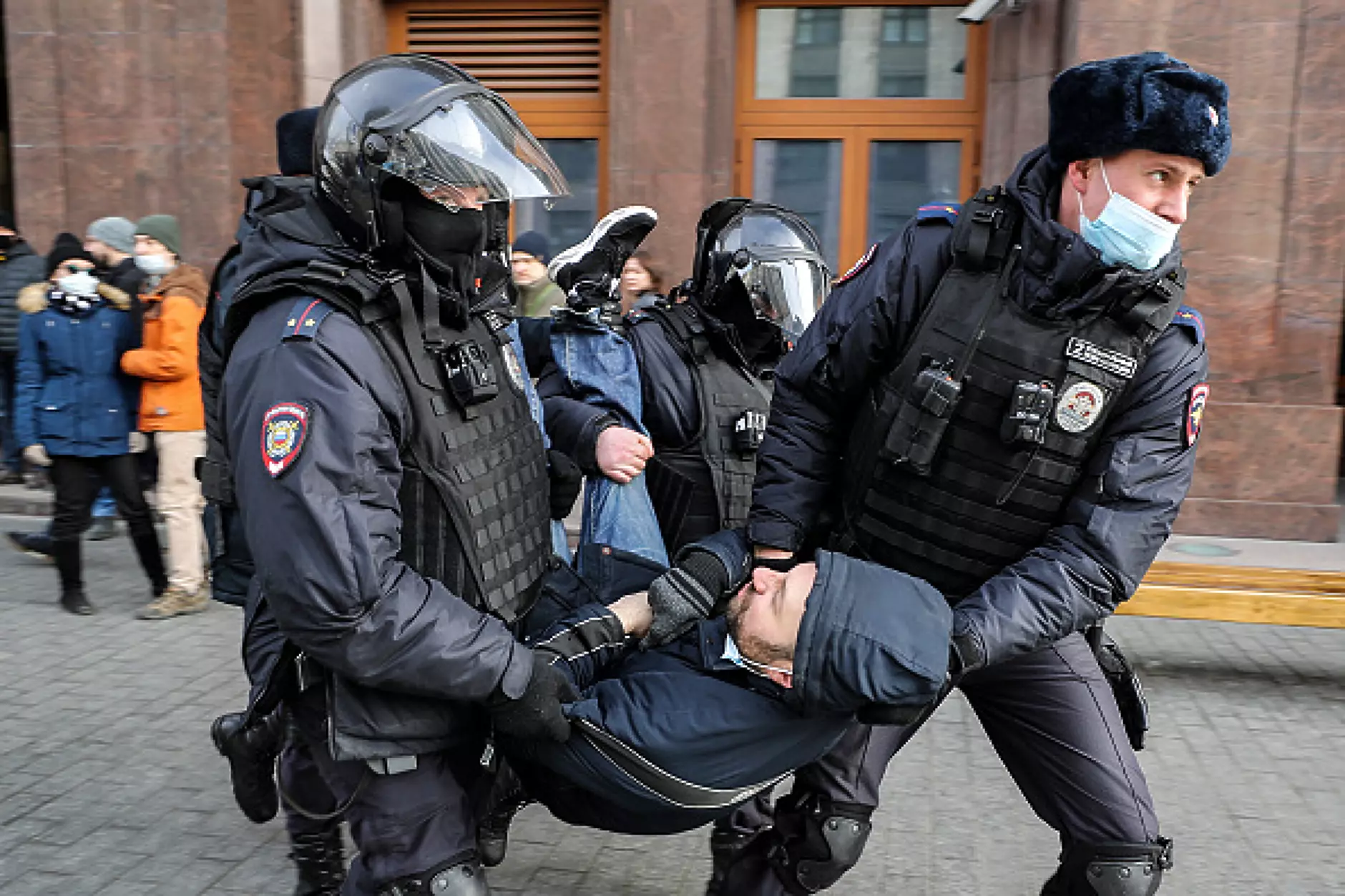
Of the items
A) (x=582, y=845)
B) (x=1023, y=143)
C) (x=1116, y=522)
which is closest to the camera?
(x=1116, y=522)

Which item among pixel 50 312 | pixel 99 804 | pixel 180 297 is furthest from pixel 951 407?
pixel 50 312

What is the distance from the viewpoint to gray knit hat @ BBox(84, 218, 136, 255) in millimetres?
6473

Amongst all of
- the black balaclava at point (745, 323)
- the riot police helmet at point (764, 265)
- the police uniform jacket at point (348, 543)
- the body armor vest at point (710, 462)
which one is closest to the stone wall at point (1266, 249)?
the riot police helmet at point (764, 265)

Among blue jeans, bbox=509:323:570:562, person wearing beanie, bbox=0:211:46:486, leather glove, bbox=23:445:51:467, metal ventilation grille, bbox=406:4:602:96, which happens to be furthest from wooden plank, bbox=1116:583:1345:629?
person wearing beanie, bbox=0:211:46:486

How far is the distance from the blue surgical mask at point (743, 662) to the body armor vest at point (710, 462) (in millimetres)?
1059

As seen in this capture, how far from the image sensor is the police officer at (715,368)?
3.44 metres

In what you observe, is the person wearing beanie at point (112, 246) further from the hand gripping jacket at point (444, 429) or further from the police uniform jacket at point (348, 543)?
the police uniform jacket at point (348, 543)

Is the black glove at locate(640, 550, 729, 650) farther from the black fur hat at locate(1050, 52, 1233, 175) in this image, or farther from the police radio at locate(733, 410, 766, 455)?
the black fur hat at locate(1050, 52, 1233, 175)

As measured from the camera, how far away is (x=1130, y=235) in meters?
2.44

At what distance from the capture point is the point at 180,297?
20.0 feet

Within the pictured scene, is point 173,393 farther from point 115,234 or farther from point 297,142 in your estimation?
point 297,142

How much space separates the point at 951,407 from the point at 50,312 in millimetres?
5115

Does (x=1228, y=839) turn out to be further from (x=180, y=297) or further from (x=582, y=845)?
(x=180, y=297)

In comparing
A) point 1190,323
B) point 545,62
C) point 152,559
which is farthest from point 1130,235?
point 545,62
